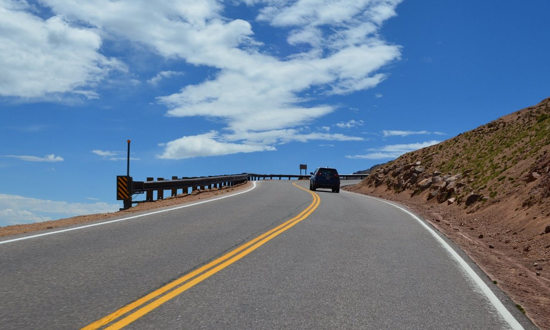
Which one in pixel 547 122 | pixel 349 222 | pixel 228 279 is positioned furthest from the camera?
pixel 547 122

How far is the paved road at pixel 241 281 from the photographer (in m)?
4.50

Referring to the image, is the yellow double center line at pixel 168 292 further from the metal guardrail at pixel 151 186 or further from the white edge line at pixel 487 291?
the metal guardrail at pixel 151 186

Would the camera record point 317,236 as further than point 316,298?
Yes

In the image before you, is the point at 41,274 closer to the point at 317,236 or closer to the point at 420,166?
the point at 317,236

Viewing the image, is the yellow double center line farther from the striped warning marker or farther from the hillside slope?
the striped warning marker

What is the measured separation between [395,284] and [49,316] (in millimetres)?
4047

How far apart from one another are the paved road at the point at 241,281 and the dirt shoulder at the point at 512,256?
379 mm

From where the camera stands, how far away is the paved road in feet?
14.8

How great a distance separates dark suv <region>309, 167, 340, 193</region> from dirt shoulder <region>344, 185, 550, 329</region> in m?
13.8

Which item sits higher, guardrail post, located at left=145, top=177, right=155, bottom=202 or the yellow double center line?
guardrail post, located at left=145, top=177, right=155, bottom=202

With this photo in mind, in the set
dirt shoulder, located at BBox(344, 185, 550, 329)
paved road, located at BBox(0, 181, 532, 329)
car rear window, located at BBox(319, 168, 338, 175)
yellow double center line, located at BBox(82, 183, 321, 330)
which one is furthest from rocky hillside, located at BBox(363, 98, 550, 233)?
yellow double center line, located at BBox(82, 183, 321, 330)

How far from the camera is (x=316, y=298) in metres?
5.22

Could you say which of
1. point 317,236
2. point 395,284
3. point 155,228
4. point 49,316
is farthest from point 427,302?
point 155,228

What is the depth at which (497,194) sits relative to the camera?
18.7 metres
